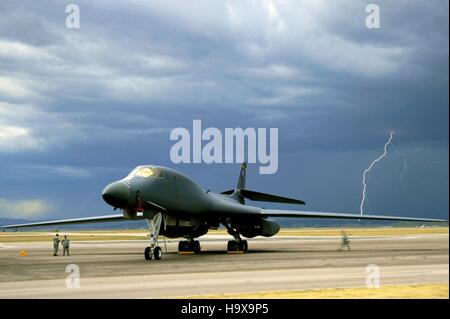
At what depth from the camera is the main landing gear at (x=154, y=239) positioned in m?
27.6

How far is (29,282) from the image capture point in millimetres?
17984

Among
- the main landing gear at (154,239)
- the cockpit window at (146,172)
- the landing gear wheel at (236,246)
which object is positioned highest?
the cockpit window at (146,172)

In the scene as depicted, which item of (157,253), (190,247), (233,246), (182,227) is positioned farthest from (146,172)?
(233,246)

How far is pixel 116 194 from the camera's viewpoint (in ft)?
85.2

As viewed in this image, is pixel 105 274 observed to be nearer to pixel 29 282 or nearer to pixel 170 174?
pixel 29 282

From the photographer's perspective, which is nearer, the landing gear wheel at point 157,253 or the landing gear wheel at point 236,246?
the landing gear wheel at point 157,253

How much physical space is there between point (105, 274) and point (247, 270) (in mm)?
4830

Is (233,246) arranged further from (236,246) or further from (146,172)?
(146,172)

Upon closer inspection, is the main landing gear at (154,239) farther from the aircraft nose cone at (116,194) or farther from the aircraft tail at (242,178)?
the aircraft tail at (242,178)

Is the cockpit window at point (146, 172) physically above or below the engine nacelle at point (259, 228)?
above

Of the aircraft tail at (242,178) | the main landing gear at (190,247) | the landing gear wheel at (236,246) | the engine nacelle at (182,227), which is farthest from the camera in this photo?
the aircraft tail at (242,178)

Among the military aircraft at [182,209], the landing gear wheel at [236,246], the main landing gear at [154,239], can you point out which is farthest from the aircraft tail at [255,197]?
the main landing gear at [154,239]

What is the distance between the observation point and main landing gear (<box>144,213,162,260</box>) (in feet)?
90.4
